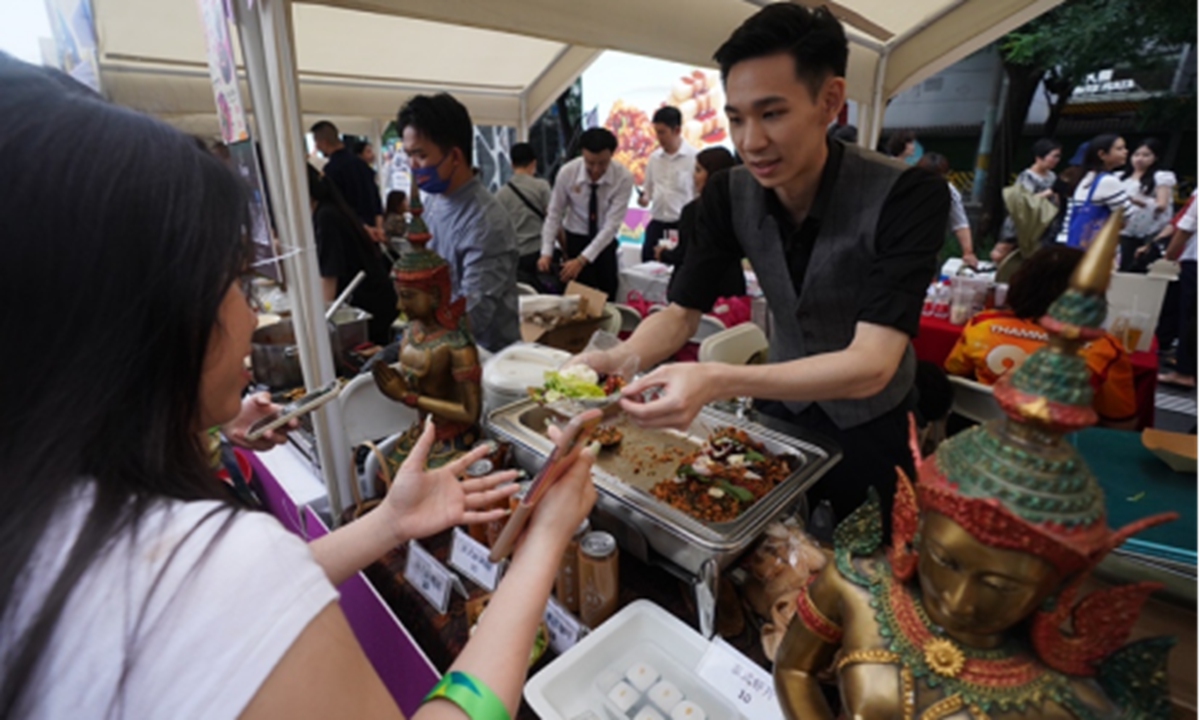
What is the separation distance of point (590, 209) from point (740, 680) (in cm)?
462

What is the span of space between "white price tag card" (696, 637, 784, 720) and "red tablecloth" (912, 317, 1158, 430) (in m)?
2.28

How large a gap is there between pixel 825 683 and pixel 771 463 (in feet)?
2.22

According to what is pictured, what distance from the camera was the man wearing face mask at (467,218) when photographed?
8.77 ft

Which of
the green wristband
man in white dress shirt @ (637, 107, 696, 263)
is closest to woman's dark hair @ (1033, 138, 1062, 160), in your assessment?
man in white dress shirt @ (637, 107, 696, 263)

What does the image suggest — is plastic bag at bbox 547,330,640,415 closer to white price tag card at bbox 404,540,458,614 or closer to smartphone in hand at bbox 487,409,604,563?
smartphone in hand at bbox 487,409,604,563

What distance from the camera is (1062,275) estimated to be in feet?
7.89

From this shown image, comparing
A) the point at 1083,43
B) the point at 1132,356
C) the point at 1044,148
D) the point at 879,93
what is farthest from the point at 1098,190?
the point at 1083,43

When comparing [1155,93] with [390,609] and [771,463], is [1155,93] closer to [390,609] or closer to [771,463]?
[771,463]

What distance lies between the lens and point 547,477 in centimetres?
102

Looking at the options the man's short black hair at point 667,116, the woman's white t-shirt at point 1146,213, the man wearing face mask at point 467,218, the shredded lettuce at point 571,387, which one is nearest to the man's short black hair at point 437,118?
the man wearing face mask at point 467,218

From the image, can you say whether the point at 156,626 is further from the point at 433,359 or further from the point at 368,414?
the point at 368,414

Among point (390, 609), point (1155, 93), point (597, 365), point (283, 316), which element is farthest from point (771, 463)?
point (1155, 93)

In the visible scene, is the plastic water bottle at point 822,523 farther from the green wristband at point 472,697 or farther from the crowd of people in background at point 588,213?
the green wristband at point 472,697

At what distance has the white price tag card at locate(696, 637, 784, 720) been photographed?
3.39ft
